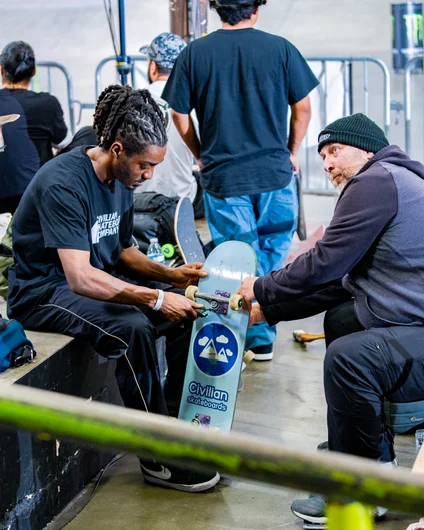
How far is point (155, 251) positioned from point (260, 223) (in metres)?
0.73

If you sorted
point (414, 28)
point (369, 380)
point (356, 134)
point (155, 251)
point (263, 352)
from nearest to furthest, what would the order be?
point (369, 380) < point (356, 134) < point (263, 352) < point (155, 251) < point (414, 28)

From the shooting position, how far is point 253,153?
4.54m

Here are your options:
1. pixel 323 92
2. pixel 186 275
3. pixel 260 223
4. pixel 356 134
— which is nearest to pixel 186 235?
pixel 186 275

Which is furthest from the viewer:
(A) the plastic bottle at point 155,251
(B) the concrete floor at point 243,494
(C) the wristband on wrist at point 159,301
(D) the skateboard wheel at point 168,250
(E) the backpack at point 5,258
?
(D) the skateboard wheel at point 168,250

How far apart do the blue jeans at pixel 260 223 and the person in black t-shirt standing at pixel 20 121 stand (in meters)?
1.44


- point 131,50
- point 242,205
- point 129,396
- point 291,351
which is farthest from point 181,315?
point 131,50

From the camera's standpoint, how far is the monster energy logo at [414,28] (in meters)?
10.7

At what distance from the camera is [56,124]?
5.64 m

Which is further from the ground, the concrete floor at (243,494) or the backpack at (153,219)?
the backpack at (153,219)

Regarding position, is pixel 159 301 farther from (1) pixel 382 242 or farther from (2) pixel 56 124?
(2) pixel 56 124

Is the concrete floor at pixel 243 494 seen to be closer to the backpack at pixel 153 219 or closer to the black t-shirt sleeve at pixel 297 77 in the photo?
the backpack at pixel 153 219

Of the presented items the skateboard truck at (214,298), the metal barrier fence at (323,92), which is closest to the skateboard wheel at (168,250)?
the skateboard truck at (214,298)

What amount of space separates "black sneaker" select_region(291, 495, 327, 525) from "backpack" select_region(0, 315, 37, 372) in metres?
1.09

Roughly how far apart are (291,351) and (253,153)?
3.81 feet
